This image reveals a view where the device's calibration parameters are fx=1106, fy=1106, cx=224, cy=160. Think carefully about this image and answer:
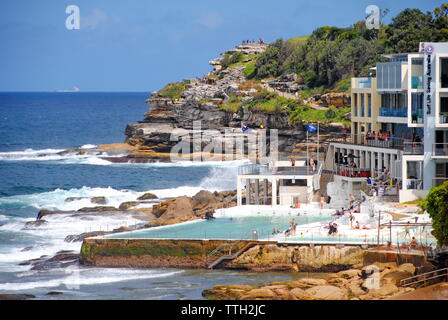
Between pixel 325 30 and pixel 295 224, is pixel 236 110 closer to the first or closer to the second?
pixel 325 30

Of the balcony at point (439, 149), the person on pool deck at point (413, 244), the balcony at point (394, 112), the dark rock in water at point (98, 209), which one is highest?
the balcony at point (394, 112)

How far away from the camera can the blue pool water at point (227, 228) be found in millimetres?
56500

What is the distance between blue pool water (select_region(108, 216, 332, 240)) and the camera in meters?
56.5

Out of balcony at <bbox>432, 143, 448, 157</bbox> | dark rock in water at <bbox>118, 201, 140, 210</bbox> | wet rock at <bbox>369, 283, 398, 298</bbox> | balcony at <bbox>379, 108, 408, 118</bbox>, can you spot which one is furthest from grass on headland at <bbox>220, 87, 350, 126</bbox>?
wet rock at <bbox>369, 283, 398, 298</bbox>

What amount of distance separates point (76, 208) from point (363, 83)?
2353 centimetres

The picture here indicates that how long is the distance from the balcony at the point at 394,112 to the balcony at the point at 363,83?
3.23 m

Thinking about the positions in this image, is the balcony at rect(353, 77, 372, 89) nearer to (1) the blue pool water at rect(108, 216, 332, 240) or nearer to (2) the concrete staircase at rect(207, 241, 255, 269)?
(1) the blue pool water at rect(108, 216, 332, 240)

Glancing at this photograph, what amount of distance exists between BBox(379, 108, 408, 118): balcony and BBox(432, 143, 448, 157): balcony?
4918 millimetres

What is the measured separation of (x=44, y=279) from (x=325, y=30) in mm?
89583

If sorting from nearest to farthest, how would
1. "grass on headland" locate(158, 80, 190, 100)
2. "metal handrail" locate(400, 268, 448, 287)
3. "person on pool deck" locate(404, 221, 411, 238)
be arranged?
"metal handrail" locate(400, 268, 448, 287) < "person on pool deck" locate(404, 221, 411, 238) < "grass on headland" locate(158, 80, 190, 100)

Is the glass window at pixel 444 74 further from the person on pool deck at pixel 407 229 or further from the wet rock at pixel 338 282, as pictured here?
the wet rock at pixel 338 282

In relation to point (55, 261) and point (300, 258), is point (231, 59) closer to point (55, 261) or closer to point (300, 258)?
point (55, 261)

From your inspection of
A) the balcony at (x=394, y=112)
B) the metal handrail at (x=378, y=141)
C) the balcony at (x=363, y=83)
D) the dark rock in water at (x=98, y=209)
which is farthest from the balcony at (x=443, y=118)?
the dark rock in water at (x=98, y=209)

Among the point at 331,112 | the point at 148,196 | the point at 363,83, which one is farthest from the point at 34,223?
the point at 331,112
